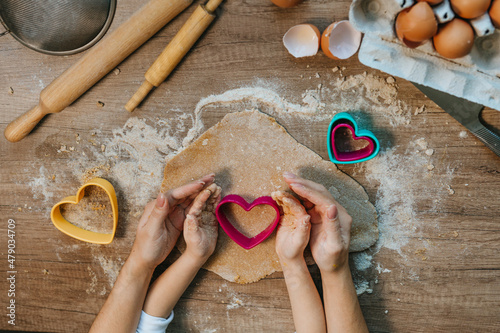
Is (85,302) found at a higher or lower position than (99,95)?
lower

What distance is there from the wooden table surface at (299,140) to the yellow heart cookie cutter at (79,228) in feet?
0.20

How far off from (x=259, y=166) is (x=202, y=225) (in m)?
0.30

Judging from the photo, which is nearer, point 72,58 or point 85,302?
point 72,58

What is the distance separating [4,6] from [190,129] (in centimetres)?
78

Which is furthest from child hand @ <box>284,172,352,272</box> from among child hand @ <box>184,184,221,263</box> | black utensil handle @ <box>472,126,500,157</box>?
black utensil handle @ <box>472,126,500,157</box>

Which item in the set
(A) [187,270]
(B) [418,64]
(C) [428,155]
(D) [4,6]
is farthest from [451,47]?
(D) [4,6]

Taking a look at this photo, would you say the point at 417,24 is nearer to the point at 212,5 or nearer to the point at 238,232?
the point at 212,5

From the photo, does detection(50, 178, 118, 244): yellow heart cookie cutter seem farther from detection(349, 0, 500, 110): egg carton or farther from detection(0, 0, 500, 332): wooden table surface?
detection(349, 0, 500, 110): egg carton

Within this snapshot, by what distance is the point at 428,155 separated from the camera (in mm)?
1206

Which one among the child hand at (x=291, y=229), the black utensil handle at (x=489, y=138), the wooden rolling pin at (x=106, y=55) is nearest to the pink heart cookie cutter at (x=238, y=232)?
the child hand at (x=291, y=229)

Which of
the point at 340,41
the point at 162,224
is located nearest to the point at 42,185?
the point at 162,224

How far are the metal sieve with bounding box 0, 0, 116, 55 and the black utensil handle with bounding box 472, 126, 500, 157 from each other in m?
1.37

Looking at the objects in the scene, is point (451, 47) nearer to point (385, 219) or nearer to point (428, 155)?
point (428, 155)

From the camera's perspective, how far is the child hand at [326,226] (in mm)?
1111
